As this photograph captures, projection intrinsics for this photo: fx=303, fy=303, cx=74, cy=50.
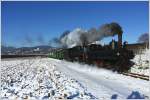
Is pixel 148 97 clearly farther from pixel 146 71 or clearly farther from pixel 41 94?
pixel 146 71

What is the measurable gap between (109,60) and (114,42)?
1.59 metres

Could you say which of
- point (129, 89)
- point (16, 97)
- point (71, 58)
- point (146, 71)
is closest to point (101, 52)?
point (146, 71)

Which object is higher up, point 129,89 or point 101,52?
point 101,52

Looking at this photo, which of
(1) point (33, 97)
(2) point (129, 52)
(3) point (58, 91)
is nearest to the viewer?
(1) point (33, 97)

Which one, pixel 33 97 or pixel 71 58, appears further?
pixel 71 58

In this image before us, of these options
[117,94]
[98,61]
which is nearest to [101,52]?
[98,61]

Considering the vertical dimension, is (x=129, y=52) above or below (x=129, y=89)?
above

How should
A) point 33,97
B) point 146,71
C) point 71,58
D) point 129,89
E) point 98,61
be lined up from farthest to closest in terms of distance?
1. point 71,58
2. point 98,61
3. point 146,71
4. point 129,89
5. point 33,97

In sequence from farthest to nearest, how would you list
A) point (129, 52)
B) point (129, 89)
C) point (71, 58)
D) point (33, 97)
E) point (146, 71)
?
point (71, 58) < point (129, 52) < point (146, 71) < point (129, 89) < point (33, 97)

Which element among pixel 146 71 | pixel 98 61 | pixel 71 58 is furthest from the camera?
pixel 71 58

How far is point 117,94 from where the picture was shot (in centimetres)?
1152

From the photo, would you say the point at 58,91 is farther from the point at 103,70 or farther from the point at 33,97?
the point at 103,70

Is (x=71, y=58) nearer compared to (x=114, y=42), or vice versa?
(x=114, y=42)

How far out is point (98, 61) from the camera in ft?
82.0
